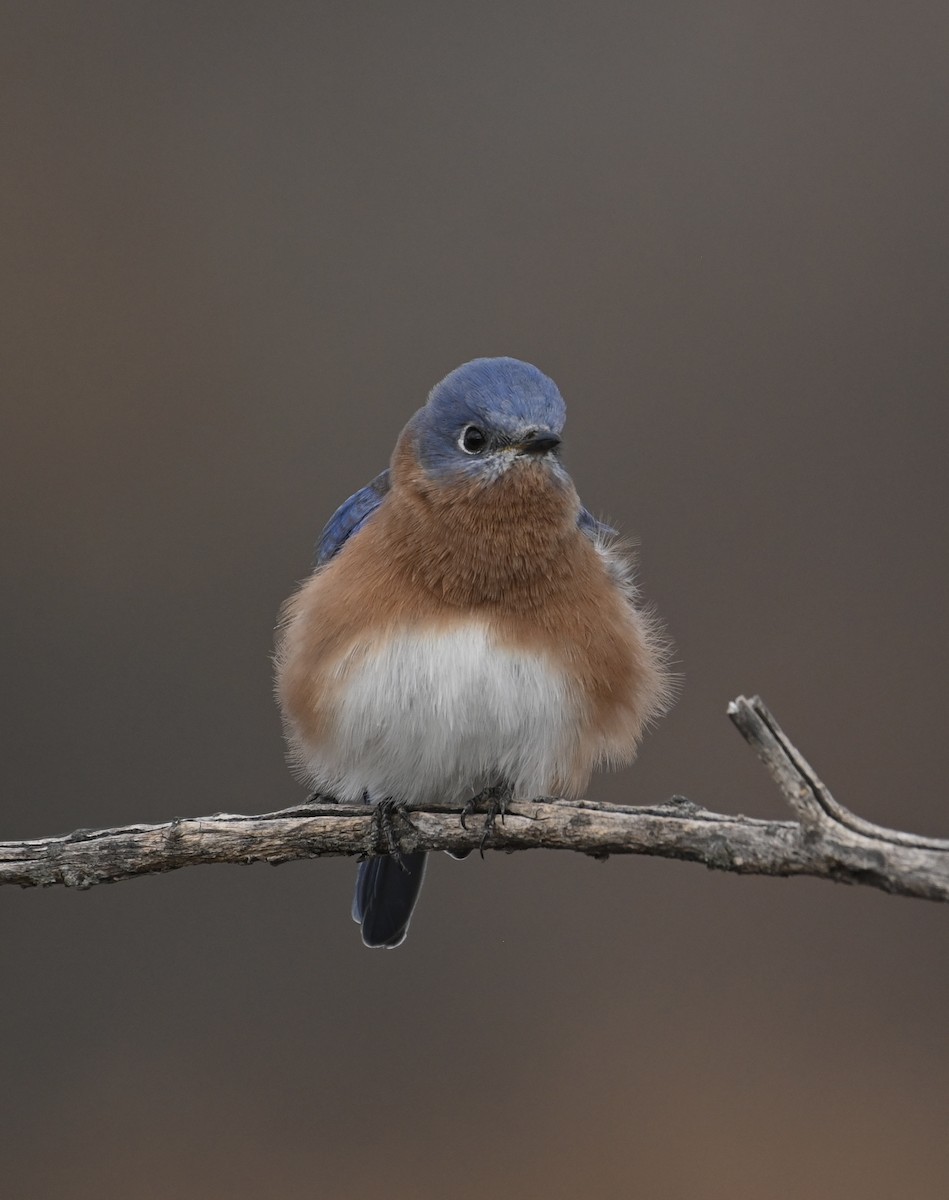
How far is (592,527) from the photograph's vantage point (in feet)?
12.1

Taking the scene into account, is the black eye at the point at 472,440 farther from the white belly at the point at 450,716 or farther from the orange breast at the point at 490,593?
the white belly at the point at 450,716

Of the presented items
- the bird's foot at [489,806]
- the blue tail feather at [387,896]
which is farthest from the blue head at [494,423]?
the blue tail feather at [387,896]

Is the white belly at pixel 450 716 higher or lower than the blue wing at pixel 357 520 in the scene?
lower

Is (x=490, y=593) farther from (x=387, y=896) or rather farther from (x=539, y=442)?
(x=387, y=896)

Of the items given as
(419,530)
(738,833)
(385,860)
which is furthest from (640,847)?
(385,860)

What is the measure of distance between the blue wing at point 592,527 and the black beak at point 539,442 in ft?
1.01

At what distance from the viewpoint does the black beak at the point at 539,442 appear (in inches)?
128

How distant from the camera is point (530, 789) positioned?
334cm

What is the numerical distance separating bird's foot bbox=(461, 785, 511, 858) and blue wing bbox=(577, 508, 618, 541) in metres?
0.75

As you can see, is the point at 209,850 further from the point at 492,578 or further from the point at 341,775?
the point at 492,578

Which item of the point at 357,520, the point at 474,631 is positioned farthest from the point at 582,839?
the point at 357,520

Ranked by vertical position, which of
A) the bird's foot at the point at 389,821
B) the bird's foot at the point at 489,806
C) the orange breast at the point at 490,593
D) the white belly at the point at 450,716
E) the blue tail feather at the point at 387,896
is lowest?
the blue tail feather at the point at 387,896

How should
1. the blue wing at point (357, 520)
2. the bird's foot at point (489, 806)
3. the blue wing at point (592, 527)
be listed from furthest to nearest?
1. the blue wing at point (357, 520)
2. the blue wing at point (592, 527)
3. the bird's foot at point (489, 806)

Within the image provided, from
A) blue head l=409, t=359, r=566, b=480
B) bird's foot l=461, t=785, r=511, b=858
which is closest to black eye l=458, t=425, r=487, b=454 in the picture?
blue head l=409, t=359, r=566, b=480
